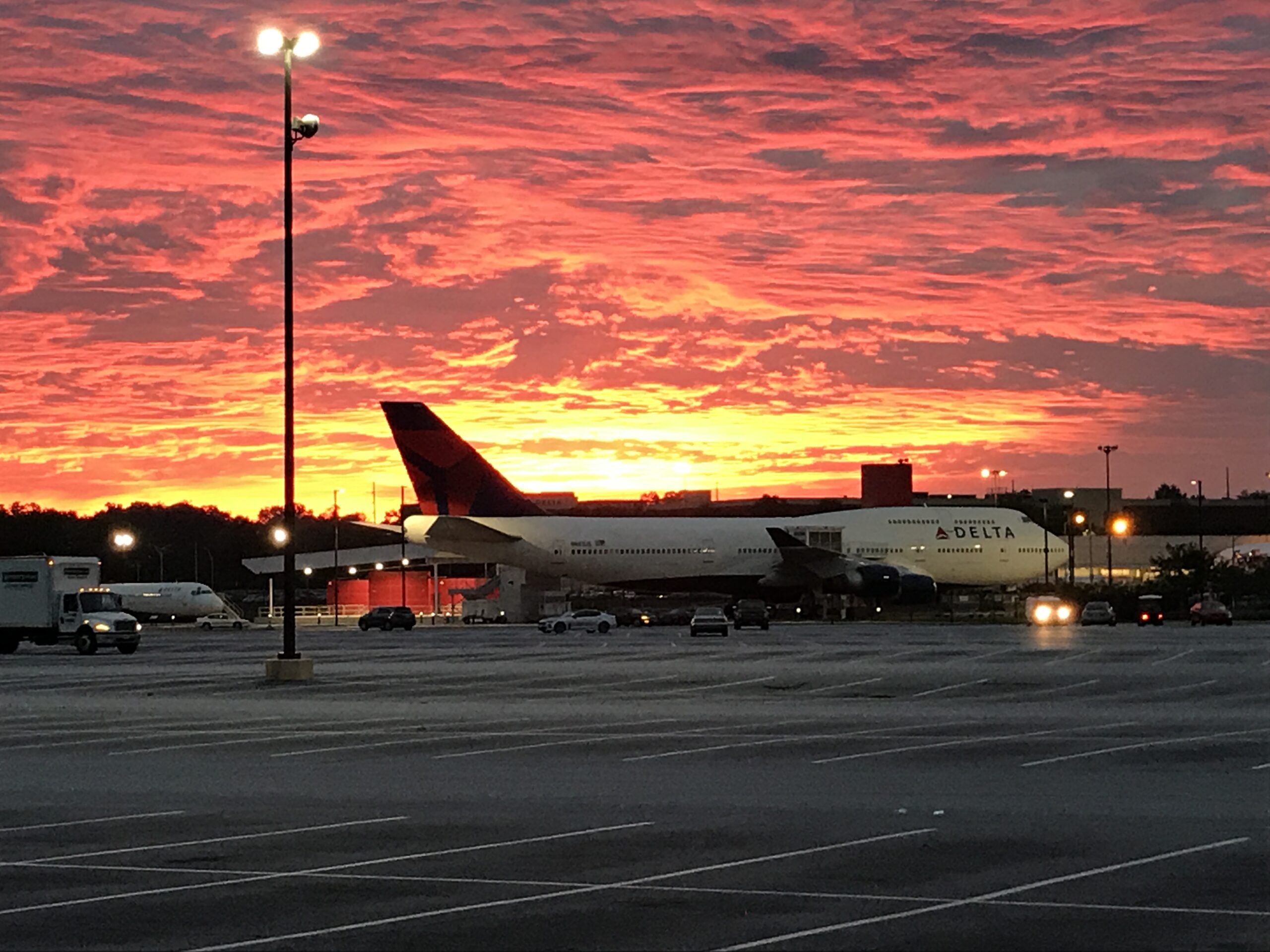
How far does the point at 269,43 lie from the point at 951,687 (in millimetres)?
17965

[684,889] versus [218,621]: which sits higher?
[218,621]

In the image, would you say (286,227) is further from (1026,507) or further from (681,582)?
(1026,507)

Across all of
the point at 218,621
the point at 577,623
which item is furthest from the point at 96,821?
the point at 218,621

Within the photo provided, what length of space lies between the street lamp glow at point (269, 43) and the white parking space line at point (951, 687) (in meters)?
17.4

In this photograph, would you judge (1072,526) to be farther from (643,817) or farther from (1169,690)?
(643,817)

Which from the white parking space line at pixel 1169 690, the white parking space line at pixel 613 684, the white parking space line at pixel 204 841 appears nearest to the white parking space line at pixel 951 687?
the white parking space line at pixel 1169 690

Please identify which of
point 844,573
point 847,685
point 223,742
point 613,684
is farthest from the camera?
point 844,573

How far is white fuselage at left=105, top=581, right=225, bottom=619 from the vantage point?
109 meters

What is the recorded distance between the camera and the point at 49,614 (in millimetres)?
58344

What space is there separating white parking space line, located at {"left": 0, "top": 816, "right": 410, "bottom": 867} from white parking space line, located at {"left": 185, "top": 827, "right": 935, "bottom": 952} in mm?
3494

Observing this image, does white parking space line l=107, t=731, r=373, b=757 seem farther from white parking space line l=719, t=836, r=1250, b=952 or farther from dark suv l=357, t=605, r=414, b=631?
dark suv l=357, t=605, r=414, b=631

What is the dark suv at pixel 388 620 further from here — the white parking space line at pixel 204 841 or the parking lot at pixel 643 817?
the white parking space line at pixel 204 841

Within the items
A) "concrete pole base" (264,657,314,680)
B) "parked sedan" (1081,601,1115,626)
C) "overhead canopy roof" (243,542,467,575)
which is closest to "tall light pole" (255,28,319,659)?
"concrete pole base" (264,657,314,680)

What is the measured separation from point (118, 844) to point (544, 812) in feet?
11.6
